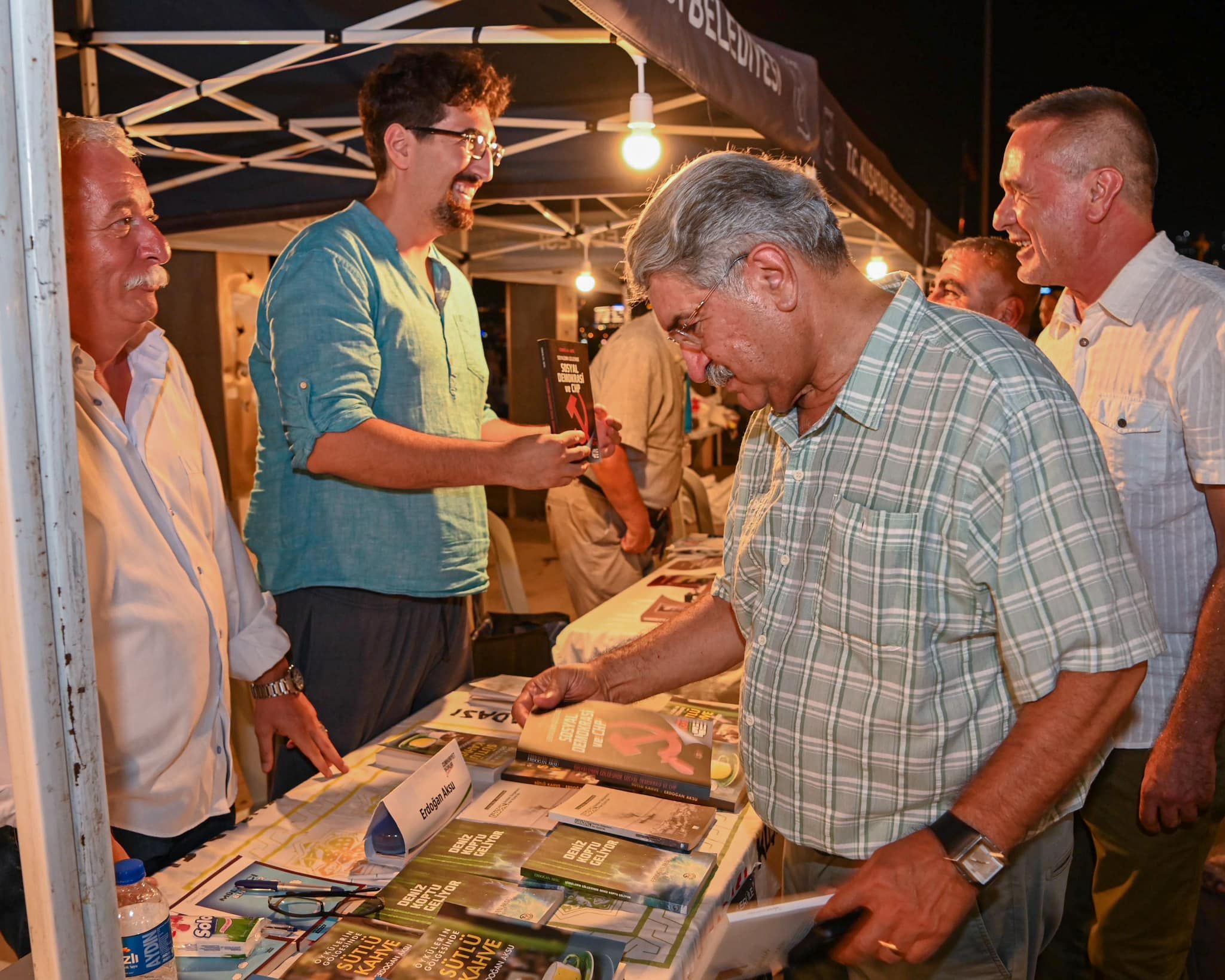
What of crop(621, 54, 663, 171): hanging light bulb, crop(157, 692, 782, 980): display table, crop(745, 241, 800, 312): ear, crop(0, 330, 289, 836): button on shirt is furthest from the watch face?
crop(621, 54, 663, 171): hanging light bulb

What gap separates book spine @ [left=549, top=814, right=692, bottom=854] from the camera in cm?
149

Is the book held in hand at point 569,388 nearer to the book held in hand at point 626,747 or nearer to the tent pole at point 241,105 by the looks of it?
the book held in hand at point 626,747

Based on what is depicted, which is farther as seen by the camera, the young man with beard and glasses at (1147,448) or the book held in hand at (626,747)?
the young man with beard and glasses at (1147,448)

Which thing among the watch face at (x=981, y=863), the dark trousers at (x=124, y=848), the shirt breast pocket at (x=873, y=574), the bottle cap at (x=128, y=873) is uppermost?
the shirt breast pocket at (x=873, y=574)

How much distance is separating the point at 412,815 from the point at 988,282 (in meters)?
2.77

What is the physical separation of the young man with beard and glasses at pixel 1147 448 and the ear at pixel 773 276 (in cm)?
116

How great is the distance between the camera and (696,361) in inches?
58.6

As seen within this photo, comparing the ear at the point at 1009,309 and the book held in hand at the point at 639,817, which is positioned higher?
the ear at the point at 1009,309

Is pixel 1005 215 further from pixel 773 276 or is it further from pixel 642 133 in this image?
pixel 773 276

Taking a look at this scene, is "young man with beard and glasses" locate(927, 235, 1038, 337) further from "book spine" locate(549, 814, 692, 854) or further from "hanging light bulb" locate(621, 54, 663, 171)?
"book spine" locate(549, 814, 692, 854)

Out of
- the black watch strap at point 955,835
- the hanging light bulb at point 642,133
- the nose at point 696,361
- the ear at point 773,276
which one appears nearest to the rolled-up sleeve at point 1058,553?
the black watch strap at point 955,835

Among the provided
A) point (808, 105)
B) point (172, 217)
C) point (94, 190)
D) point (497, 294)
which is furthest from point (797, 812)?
point (497, 294)

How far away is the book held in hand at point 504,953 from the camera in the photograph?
116cm

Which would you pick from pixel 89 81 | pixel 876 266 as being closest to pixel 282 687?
pixel 89 81
